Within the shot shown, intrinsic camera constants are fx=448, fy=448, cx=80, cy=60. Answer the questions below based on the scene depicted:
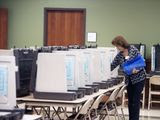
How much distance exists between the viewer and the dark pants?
7.00m

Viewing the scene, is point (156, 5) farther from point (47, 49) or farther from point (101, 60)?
point (47, 49)

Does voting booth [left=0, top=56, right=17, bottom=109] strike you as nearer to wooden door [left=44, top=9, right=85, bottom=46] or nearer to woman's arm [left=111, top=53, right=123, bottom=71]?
woman's arm [left=111, top=53, right=123, bottom=71]

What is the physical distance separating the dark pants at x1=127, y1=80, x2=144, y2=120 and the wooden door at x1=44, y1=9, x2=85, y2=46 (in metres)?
4.53

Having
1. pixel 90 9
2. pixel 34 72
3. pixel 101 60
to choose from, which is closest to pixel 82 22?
pixel 90 9

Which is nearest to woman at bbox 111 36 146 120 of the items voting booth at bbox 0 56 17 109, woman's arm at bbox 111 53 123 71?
woman's arm at bbox 111 53 123 71

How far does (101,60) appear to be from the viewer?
7.14 metres

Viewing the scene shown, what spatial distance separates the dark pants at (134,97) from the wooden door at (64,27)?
453 centimetres

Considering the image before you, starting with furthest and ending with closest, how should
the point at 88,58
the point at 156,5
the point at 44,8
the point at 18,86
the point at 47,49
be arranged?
1. the point at 44,8
2. the point at 156,5
3. the point at 88,58
4. the point at 47,49
5. the point at 18,86

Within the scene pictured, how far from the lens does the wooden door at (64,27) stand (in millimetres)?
11523

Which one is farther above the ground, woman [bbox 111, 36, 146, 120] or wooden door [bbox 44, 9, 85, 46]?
wooden door [bbox 44, 9, 85, 46]

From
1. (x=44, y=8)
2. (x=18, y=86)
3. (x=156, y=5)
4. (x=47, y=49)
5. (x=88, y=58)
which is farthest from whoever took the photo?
(x=44, y=8)

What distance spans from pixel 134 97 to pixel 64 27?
502 cm

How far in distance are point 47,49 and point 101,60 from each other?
152 cm

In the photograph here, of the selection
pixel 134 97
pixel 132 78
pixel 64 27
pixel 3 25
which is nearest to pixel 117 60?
pixel 132 78
